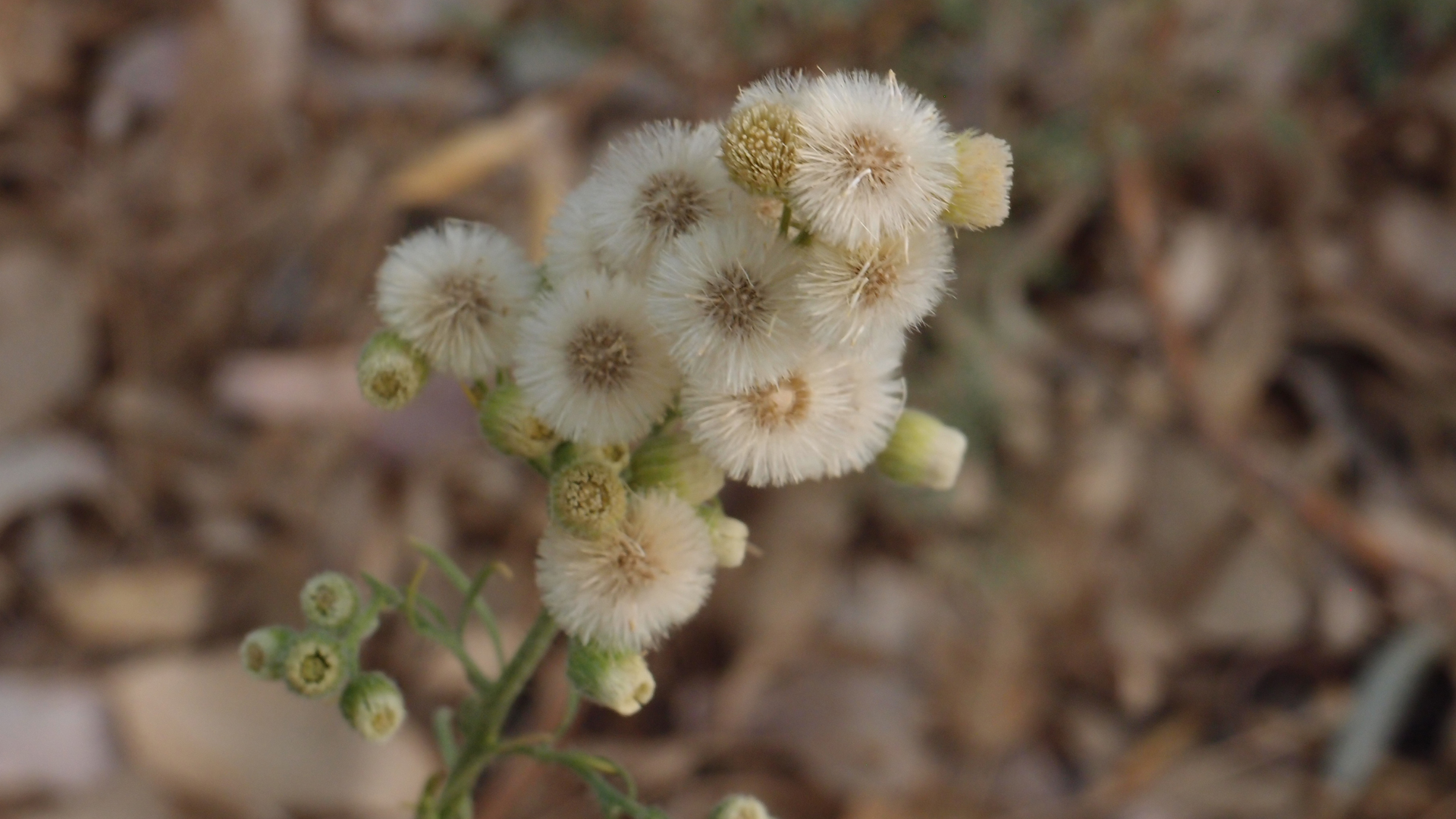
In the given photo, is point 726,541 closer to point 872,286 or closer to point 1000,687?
point 872,286

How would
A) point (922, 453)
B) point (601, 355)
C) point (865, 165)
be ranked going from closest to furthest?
point (865, 165)
point (601, 355)
point (922, 453)

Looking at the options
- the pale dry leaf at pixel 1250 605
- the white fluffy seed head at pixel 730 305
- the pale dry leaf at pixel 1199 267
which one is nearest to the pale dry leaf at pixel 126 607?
the white fluffy seed head at pixel 730 305

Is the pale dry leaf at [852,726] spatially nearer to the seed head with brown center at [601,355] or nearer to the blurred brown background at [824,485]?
the blurred brown background at [824,485]

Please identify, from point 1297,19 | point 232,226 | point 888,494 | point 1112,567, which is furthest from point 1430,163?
point 232,226

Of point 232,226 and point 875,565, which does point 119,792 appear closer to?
point 232,226

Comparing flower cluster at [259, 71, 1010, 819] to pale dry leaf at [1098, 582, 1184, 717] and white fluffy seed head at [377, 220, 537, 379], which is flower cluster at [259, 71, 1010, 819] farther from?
pale dry leaf at [1098, 582, 1184, 717]

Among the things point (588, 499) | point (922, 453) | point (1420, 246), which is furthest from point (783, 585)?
point (1420, 246)
